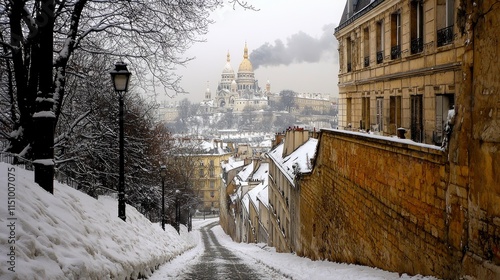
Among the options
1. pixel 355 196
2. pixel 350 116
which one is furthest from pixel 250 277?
pixel 350 116

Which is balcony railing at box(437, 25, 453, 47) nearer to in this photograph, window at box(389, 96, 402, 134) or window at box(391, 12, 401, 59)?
window at box(391, 12, 401, 59)

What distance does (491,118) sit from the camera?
582 cm

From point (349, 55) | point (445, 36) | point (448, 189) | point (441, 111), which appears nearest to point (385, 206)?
point (448, 189)

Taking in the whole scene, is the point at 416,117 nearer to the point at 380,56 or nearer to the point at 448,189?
the point at 380,56

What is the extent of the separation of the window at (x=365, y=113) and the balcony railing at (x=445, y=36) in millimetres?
7267

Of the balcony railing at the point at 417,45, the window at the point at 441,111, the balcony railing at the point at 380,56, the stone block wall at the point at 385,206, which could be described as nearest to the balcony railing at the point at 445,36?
the balcony railing at the point at 417,45

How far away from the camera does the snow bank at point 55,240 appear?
534 cm

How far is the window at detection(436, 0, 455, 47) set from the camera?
14180 millimetres

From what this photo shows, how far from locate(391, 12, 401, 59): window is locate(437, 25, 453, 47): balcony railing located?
315 cm

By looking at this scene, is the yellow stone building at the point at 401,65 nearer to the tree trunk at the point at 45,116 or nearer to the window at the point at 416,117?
the window at the point at 416,117

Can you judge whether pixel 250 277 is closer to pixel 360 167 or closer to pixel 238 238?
pixel 360 167

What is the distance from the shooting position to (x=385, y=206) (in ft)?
31.1

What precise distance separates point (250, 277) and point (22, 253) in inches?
272

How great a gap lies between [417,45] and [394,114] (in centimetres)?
348
